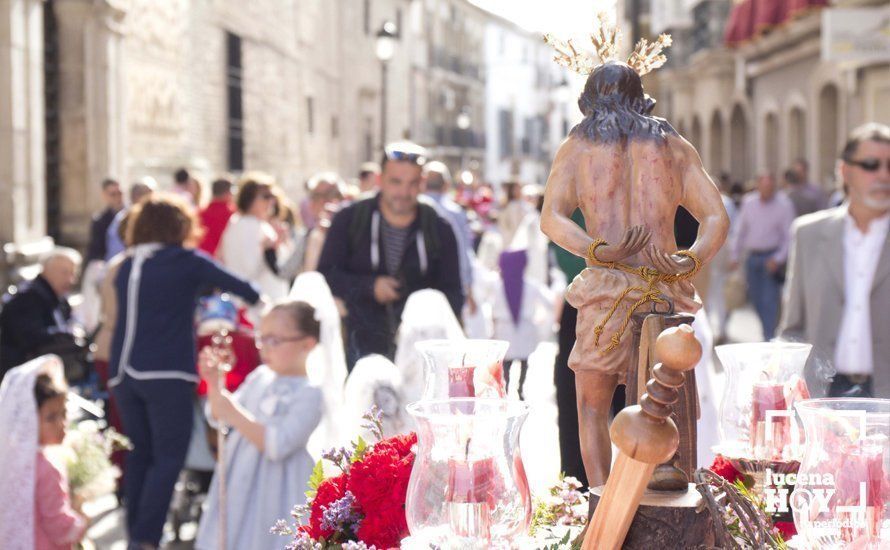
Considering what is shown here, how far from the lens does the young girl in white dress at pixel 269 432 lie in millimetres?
4281

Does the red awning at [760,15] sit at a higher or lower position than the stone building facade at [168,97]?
higher

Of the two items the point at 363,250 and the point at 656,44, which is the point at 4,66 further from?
the point at 656,44

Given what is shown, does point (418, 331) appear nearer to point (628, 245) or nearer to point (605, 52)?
point (605, 52)

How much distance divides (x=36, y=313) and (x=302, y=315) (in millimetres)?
2928

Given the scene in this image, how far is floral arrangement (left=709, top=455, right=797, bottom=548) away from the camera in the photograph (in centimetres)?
192

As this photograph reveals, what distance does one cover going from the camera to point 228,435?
4730 mm

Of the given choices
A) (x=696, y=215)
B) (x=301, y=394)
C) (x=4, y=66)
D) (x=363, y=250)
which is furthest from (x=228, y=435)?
(x=4, y=66)

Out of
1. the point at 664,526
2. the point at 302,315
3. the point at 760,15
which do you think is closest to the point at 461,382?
the point at 664,526

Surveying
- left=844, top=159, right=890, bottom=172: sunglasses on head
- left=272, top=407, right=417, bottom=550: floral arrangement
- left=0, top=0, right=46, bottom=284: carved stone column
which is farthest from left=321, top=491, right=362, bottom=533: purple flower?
left=0, top=0, right=46, bottom=284: carved stone column

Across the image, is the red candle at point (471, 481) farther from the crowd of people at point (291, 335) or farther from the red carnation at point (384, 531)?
the crowd of people at point (291, 335)

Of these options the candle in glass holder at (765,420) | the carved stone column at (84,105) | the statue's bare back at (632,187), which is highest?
the carved stone column at (84,105)

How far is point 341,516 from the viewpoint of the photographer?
2.18 m

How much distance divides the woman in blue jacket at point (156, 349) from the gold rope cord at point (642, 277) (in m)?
4.03

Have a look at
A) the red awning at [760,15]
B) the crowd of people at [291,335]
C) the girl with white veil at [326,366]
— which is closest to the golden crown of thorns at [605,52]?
the crowd of people at [291,335]
